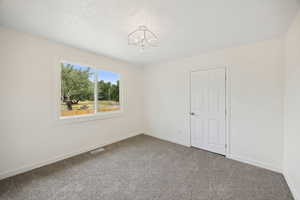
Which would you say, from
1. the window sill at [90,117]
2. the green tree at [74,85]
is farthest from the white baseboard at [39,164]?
A: the green tree at [74,85]

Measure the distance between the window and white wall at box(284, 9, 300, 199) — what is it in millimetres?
3579

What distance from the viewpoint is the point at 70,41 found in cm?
246

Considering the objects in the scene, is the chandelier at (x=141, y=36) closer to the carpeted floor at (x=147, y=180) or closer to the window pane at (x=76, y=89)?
the window pane at (x=76, y=89)

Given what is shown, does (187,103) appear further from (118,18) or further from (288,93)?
(118,18)

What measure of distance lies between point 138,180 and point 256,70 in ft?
9.40

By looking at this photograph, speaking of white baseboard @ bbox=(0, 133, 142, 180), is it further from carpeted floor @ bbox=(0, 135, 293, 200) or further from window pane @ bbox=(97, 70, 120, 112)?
window pane @ bbox=(97, 70, 120, 112)

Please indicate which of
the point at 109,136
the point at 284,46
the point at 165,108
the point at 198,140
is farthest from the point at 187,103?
the point at 109,136

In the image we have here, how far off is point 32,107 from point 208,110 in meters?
3.54

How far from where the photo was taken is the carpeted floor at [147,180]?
1.70 m

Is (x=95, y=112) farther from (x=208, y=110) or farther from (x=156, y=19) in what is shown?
(x=208, y=110)

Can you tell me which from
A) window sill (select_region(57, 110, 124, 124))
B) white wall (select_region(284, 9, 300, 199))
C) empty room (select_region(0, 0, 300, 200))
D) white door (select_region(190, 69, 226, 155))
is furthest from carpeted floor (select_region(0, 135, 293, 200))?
window sill (select_region(57, 110, 124, 124))

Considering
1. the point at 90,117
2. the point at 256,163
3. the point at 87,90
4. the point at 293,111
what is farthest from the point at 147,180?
the point at 87,90

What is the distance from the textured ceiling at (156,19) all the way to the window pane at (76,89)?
25.8 inches

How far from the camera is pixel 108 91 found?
3637 millimetres
